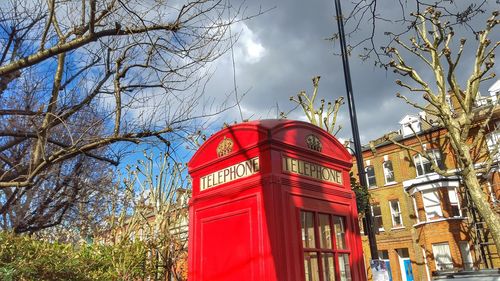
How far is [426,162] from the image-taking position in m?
27.6

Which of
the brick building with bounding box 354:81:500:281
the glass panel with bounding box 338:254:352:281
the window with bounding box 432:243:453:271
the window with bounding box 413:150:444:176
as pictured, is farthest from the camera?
the window with bounding box 413:150:444:176

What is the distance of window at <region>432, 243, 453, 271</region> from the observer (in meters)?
24.0

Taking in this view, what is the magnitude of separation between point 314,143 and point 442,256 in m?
24.3

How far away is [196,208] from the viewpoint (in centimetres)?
400

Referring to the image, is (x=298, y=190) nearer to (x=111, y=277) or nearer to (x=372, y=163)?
(x=111, y=277)

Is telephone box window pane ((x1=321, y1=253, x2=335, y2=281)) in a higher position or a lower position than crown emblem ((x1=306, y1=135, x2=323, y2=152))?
lower

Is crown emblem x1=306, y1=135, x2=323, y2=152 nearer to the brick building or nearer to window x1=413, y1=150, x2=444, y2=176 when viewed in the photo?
the brick building

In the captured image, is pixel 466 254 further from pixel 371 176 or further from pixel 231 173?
pixel 231 173

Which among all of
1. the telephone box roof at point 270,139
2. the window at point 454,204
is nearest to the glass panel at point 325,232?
the telephone box roof at point 270,139

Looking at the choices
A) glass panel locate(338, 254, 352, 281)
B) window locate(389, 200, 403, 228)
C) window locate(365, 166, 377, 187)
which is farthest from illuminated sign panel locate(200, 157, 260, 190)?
window locate(365, 166, 377, 187)

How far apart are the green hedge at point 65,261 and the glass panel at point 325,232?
4251 mm

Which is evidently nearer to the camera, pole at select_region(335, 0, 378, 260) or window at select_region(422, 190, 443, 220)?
pole at select_region(335, 0, 378, 260)

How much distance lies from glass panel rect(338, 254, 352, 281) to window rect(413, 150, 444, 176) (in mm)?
25374

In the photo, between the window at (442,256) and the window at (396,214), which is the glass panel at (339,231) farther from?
the window at (396,214)
